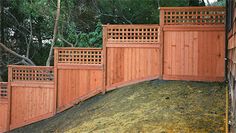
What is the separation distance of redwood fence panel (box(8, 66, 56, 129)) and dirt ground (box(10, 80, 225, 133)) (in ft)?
1.37

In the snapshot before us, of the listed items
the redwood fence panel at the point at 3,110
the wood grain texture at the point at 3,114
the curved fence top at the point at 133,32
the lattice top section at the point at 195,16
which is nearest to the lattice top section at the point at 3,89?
the redwood fence panel at the point at 3,110

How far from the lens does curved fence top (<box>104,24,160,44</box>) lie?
8.16 meters

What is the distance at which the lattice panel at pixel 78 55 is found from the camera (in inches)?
339

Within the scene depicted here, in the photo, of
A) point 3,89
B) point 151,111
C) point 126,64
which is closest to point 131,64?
point 126,64

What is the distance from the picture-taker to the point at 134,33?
8375mm

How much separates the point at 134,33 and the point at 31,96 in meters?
3.18

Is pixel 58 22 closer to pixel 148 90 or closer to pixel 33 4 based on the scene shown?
pixel 33 4

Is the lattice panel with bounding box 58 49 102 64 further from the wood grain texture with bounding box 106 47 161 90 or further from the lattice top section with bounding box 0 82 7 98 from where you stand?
the lattice top section with bounding box 0 82 7 98

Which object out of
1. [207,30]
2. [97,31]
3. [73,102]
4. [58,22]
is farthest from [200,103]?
[58,22]

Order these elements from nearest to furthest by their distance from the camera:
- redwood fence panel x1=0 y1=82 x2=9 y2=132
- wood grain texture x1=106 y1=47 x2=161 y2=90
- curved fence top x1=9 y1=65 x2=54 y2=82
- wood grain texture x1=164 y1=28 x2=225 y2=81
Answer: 1. wood grain texture x1=164 y1=28 x2=225 y2=81
2. wood grain texture x1=106 y1=47 x2=161 y2=90
3. curved fence top x1=9 y1=65 x2=54 y2=82
4. redwood fence panel x1=0 y1=82 x2=9 y2=132

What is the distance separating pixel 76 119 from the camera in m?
7.17

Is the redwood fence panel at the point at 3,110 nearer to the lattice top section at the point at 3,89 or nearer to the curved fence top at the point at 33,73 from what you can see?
the lattice top section at the point at 3,89

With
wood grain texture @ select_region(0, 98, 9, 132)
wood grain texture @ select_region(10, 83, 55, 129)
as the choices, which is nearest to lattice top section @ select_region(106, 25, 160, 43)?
wood grain texture @ select_region(10, 83, 55, 129)

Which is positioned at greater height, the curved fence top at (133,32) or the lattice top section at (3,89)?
the curved fence top at (133,32)
